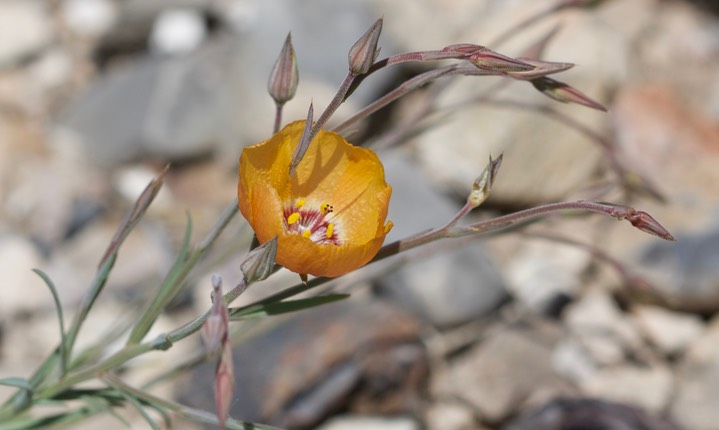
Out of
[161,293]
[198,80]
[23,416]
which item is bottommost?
[23,416]

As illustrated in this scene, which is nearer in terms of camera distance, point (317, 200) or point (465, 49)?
point (465, 49)

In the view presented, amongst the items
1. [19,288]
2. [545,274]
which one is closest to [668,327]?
[545,274]

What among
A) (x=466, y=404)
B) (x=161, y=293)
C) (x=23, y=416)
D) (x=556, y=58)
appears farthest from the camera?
(x=556, y=58)

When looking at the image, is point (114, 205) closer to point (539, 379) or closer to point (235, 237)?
point (539, 379)

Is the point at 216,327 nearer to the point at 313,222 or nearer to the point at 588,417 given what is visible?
the point at 313,222

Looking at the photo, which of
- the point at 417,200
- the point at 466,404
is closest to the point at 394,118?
the point at 417,200

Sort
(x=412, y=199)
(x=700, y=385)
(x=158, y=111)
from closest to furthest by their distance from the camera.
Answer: (x=700, y=385) → (x=412, y=199) → (x=158, y=111)
